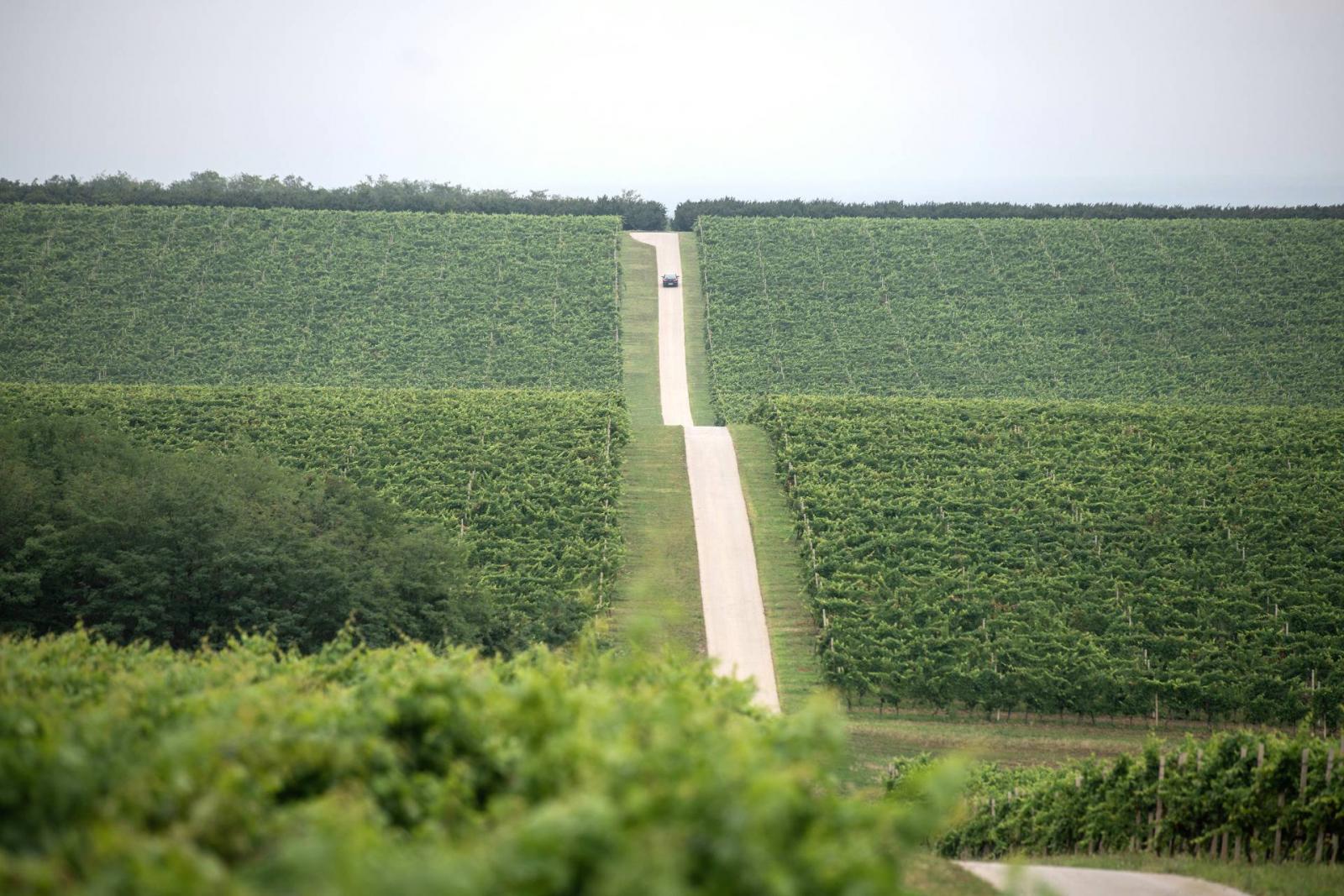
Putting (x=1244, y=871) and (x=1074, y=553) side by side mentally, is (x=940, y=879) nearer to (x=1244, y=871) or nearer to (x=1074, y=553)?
(x=1244, y=871)

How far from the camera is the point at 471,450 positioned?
3756 centimetres

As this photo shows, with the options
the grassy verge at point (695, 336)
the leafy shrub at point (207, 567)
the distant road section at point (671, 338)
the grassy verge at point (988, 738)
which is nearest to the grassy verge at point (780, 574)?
the grassy verge at point (988, 738)

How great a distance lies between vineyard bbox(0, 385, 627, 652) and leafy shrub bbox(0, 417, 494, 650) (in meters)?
3.08

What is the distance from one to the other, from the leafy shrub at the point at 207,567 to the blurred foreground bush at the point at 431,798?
1554 centimetres

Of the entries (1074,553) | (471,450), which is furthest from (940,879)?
(471,450)

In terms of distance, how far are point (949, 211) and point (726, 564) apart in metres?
54.4

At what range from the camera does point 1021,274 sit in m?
68.1

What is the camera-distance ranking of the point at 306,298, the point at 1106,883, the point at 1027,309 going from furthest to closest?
the point at 1027,309
the point at 306,298
the point at 1106,883

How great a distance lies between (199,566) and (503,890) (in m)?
21.2

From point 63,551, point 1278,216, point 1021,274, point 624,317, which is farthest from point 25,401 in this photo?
point 1278,216

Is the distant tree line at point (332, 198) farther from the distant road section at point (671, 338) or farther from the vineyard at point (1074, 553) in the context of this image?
the vineyard at point (1074, 553)

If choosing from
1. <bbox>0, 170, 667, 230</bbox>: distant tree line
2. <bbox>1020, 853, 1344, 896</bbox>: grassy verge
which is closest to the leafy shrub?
<bbox>1020, 853, 1344, 896</bbox>: grassy verge

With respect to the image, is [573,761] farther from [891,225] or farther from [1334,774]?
[891,225]

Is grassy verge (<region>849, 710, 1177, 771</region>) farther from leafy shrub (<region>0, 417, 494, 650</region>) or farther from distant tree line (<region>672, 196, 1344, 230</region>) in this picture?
distant tree line (<region>672, 196, 1344, 230</region>)
